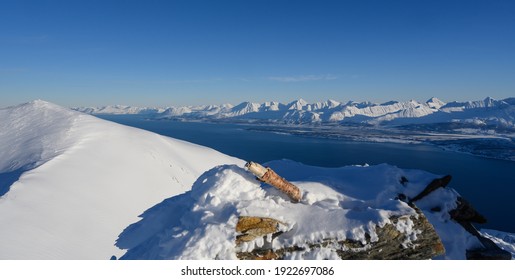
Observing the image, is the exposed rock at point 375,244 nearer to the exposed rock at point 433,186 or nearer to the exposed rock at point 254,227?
the exposed rock at point 254,227

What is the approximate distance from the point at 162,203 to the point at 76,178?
49.2ft

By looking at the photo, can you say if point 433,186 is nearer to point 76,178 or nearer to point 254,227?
point 254,227

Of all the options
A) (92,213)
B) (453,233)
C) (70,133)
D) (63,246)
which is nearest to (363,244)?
(453,233)

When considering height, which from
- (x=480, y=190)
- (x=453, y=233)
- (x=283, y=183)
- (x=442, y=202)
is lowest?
(x=480, y=190)

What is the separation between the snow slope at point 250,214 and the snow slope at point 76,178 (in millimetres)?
7590

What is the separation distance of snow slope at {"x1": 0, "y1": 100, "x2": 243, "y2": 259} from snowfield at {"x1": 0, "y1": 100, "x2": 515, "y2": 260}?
0.08m

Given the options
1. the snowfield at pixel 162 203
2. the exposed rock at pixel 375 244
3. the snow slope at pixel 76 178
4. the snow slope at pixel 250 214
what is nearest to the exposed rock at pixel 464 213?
the snowfield at pixel 162 203

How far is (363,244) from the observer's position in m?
7.35

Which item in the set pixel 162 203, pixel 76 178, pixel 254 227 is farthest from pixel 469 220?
pixel 76 178

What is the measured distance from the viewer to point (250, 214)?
734cm

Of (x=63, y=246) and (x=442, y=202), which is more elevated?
(x=442, y=202)

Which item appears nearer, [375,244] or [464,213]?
[375,244]

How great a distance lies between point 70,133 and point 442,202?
3222 cm

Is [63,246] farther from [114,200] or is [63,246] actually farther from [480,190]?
[480,190]
